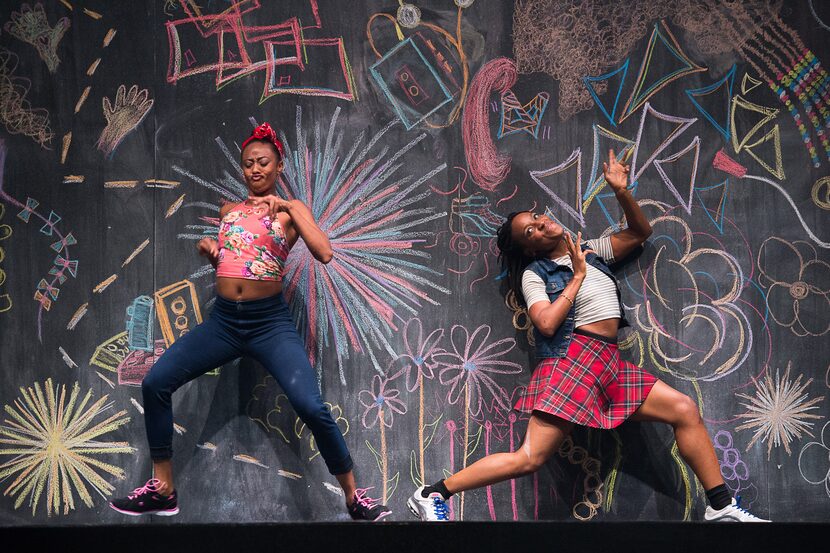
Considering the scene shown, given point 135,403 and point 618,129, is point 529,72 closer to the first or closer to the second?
point 618,129

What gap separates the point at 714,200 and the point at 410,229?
160 centimetres

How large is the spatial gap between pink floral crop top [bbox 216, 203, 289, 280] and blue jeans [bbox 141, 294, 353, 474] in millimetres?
135

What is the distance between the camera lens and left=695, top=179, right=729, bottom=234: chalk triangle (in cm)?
435

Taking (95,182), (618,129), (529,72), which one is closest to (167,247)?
(95,182)

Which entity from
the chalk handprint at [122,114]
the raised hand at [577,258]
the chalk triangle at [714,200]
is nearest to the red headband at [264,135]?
the chalk handprint at [122,114]

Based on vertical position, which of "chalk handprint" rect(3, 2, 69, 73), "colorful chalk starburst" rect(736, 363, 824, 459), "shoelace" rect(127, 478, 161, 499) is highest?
"chalk handprint" rect(3, 2, 69, 73)

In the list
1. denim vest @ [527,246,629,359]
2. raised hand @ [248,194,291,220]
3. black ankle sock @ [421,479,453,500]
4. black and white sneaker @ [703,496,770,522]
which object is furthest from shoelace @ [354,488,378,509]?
black and white sneaker @ [703,496,770,522]

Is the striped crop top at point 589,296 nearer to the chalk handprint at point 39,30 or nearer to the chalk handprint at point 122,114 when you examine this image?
the chalk handprint at point 122,114

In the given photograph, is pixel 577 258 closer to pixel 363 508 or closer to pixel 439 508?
pixel 439 508

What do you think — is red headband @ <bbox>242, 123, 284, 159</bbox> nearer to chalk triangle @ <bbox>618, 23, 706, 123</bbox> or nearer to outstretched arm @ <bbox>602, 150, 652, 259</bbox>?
outstretched arm @ <bbox>602, 150, 652, 259</bbox>

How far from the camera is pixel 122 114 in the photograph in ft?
14.5

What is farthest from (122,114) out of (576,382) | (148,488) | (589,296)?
(576,382)

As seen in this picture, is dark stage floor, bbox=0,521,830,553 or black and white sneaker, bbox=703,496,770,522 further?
black and white sneaker, bbox=703,496,770,522

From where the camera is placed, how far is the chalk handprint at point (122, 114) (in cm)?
441
